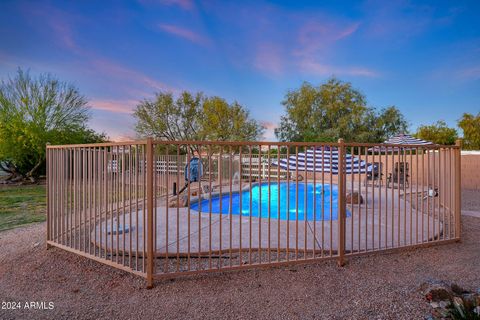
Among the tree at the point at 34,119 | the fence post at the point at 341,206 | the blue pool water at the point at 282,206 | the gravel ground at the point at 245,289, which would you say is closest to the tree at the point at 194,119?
the tree at the point at 34,119

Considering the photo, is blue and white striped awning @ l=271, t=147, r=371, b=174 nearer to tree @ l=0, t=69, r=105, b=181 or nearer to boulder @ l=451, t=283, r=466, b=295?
boulder @ l=451, t=283, r=466, b=295

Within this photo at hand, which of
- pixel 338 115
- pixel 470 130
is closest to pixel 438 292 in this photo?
pixel 338 115

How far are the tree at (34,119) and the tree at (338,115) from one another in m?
17.1

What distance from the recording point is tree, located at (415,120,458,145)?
28.8 m

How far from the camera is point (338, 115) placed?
2552 centimetres

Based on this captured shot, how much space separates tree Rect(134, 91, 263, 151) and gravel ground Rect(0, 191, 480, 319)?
67.7 feet

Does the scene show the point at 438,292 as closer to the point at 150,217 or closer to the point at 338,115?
the point at 150,217

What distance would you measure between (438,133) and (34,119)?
34.5m

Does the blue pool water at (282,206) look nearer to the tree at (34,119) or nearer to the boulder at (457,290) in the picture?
the boulder at (457,290)

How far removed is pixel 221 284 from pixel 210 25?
535 inches

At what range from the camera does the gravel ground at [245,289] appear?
8.48 feet

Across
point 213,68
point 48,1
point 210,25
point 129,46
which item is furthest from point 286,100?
point 48,1

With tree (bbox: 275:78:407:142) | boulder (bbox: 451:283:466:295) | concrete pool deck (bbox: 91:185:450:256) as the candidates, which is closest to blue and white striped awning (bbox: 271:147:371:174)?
concrete pool deck (bbox: 91:185:450:256)

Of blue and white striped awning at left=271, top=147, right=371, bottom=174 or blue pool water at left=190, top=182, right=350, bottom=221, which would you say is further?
blue pool water at left=190, top=182, right=350, bottom=221
